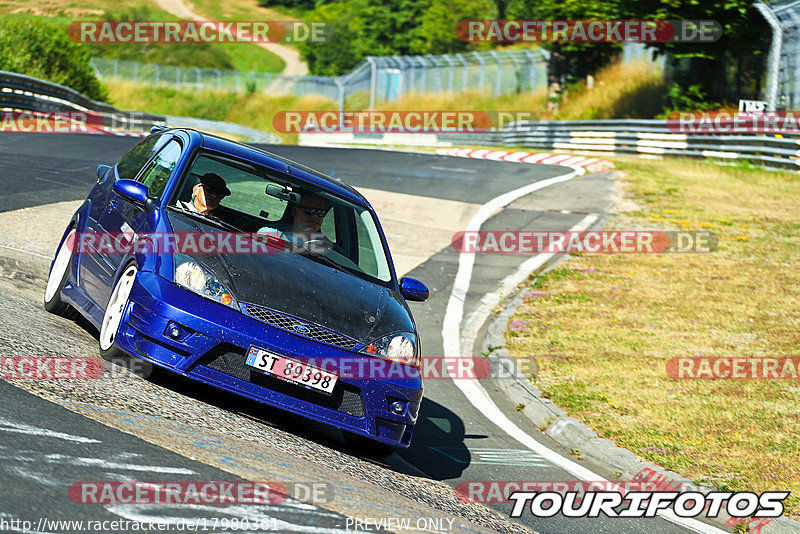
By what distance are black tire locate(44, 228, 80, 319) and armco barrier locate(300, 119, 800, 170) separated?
18872mm

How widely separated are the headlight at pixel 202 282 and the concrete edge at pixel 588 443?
3.28 m

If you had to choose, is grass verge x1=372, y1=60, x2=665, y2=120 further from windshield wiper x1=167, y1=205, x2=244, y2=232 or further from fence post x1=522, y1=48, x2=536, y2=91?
windshield wiper x1=167, y1=205, x2=244, y2=232

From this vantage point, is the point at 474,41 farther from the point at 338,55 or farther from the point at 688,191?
the point at 688,191

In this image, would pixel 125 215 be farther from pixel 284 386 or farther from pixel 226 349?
pixel 284 386

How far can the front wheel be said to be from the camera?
558cm

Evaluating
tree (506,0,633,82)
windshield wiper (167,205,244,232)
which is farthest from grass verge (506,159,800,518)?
tree (506,0,633,82)

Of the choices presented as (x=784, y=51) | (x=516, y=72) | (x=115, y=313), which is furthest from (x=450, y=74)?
(x=115, y=313)

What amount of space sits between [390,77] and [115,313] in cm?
5635

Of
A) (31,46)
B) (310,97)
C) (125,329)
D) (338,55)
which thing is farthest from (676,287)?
(338,55)

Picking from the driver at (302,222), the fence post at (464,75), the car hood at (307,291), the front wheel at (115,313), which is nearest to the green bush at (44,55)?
the fence post at (464,75)

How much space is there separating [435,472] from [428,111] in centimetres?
5027

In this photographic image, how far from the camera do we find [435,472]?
20.0ft

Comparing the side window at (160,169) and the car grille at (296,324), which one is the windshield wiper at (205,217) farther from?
the car grille at (296,324)

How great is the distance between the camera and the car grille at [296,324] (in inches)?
211
